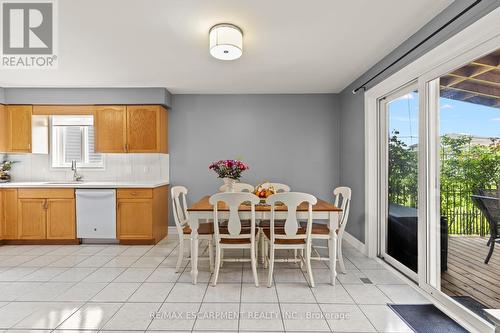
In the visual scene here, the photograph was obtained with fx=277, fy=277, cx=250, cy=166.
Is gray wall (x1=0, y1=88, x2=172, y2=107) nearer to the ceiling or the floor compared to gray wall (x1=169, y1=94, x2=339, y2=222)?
nearer to the ceiling

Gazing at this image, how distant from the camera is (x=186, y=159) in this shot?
4945 mm

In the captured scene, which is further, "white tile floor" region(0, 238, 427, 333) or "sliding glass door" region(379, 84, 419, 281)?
"sliding glass door" region(379, 84, 419, 281)

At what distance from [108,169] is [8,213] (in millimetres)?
1534

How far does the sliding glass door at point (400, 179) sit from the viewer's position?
296 cm

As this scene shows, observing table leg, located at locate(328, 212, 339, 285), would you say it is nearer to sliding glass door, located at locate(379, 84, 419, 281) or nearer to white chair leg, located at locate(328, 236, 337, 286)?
white chair leg, located at locate(328, 236, 337, 286)

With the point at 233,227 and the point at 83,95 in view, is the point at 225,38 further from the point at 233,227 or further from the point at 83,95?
the point at 83,95

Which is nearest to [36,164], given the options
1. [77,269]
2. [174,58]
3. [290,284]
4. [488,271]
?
[77,269]

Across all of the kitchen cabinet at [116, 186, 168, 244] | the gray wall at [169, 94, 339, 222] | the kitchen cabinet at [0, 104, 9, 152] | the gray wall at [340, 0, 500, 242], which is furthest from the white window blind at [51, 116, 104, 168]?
the gray wall at [340, 0, 500, 242]

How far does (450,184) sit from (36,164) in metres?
5.95

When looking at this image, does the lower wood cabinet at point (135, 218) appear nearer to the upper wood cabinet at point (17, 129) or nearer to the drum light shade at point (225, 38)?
the upper wood cabinet at point (17, 129)

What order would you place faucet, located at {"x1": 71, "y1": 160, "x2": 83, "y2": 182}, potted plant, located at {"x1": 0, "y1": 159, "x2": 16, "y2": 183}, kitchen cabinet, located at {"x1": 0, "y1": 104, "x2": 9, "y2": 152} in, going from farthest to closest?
faucet, located at {"x1": 71, "y1": 160, "x2": 83, "y2": 182}
potted plant, located at {"x1": 0, "y1": 159, "x2": 16, "y2": 183}
kitchen cabinet, located at {"x1": 0, "y1": 104, "x2": 9, "y2": 152}

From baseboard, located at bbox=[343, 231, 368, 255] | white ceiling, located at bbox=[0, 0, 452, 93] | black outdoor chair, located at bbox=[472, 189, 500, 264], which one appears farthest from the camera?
baseboard, located at bbox=[343, 231, 368, 255]

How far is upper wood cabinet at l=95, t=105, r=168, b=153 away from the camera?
455 cm
